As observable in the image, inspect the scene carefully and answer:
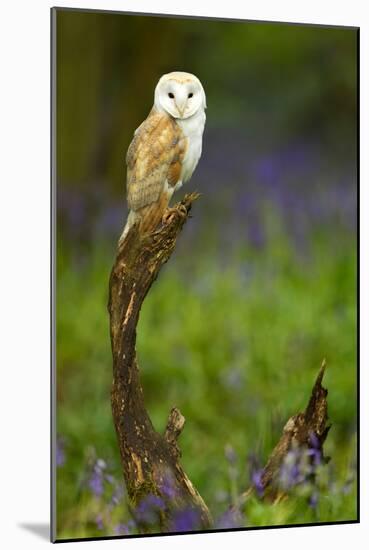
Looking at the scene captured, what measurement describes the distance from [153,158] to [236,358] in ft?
2.75

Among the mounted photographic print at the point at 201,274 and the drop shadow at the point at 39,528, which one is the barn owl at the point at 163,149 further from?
the drop shadow at the point at 39,528

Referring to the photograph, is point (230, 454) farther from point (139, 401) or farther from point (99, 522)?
point (99, 522)

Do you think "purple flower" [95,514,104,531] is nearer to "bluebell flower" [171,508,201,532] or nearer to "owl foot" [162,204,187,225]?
"bluebell flower" [171,508,201,532]

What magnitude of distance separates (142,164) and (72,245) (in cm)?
38

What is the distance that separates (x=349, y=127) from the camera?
17.2 feet

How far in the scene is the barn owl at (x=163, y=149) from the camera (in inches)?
192

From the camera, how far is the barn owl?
4879mm

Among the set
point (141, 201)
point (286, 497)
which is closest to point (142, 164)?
point (141, 201)

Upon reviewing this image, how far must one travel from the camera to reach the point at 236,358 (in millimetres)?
5172

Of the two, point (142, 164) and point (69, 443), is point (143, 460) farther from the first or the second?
point (142, 164)

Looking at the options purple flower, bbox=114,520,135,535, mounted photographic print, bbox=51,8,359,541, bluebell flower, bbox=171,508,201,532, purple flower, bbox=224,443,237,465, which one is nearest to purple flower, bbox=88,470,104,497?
mounted photographic print, bbox=51,8,359,541

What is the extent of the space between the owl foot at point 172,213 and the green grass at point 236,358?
0.18m

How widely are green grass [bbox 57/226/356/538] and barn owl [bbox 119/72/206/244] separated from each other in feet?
0.72

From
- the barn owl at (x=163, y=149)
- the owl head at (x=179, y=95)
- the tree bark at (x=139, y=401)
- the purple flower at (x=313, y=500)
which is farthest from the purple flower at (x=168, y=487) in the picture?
the owl head at (x=179, y=95)
